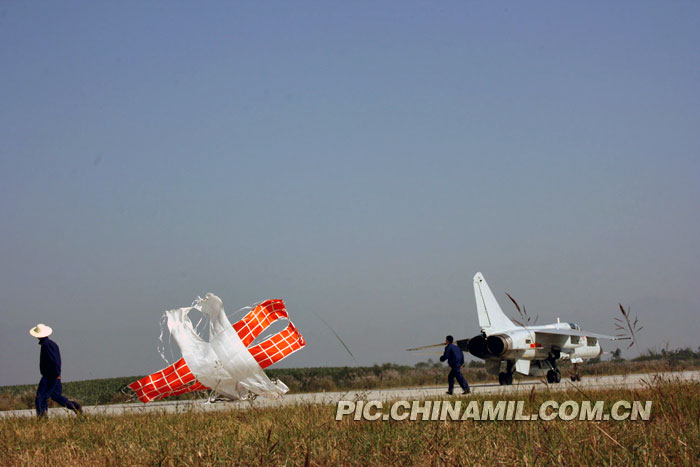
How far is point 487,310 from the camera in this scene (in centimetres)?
2895

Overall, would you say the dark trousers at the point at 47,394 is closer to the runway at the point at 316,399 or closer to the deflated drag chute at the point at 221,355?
the runway at the point at 316,399

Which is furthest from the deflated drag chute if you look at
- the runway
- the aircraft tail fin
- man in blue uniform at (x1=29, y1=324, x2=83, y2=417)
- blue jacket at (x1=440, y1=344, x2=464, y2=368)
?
the aircraft tail fin

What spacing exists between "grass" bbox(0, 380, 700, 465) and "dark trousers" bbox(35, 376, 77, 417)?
5471 millimetres

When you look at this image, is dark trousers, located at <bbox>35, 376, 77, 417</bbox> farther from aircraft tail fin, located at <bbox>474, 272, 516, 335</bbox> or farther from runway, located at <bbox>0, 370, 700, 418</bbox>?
aircraft tail fin, located at <bbox>474, 272, 516, 335</bbox>

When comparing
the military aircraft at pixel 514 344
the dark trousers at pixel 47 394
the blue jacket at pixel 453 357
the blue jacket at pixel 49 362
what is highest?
the blue jacket at pixel 49 362

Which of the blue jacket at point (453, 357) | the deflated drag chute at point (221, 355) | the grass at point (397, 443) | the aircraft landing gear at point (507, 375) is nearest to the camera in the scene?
the grass at point (397, 443)

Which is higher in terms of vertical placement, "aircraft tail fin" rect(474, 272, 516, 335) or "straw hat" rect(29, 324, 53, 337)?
"straw hat" rect(29, 324, 53, 337)

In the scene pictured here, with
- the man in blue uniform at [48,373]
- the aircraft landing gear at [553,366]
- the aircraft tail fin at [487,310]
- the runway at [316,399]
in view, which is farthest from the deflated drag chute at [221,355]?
the aircraft landing gear at [553,366]

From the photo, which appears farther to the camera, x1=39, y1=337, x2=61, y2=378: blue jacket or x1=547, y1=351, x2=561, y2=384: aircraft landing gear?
x1=547, y1=351, x2=561, y2=384: aircraft landing gear

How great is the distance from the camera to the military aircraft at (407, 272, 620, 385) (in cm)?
2688

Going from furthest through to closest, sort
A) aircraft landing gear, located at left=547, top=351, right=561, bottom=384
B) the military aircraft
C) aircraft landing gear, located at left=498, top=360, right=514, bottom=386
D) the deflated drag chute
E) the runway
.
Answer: aircraft landing gear, located at left=547, top=351, right=561, bottom=384 < aircraft landing gear, located at left=498, top=360, right=514, bottom=386 < the military aircraft < the deflated drag chute < the runway

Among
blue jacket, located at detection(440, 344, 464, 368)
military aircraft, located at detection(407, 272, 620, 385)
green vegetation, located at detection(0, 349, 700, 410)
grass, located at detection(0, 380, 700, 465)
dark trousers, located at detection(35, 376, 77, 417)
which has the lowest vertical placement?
green vegetation, located at detection(0, 349, 700, 410)

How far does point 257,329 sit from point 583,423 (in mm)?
15397

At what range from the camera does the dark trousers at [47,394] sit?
14.4 m
